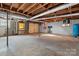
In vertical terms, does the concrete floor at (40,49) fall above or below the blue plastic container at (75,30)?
below

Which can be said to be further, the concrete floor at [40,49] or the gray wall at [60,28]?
the gray wall at [60,28]

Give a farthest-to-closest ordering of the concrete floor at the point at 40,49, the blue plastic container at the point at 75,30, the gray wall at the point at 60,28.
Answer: the gray wall at the point at 60,28, the blue plastic container at the point at 75,30, the concrete floor at the point at 40,49

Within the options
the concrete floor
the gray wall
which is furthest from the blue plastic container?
the concrete floor

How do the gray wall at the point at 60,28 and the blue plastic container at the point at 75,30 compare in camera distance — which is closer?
the blue plastic container at the point at 75,30

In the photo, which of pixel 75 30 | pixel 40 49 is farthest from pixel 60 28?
pixel 40 49

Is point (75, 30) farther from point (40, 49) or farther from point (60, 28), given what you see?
point (40, 49)

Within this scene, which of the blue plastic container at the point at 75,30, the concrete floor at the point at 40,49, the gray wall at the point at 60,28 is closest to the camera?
the concrete floor at the point at 40,49

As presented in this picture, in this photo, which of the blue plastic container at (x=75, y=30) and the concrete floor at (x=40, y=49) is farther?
the blue plastic container at (x=75, y=30)

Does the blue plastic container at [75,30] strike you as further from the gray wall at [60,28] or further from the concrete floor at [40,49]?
the concrete floor at [40,49]

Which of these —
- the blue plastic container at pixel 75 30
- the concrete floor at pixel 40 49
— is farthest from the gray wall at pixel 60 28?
the concrete floor at pixel 40 49

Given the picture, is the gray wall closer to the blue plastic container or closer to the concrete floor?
the blue plastic container

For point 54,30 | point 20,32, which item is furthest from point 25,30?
point 54,30

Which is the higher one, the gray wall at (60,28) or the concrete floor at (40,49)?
the gray wall at (60,28)

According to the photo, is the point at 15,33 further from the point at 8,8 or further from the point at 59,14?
the point at 8,8
